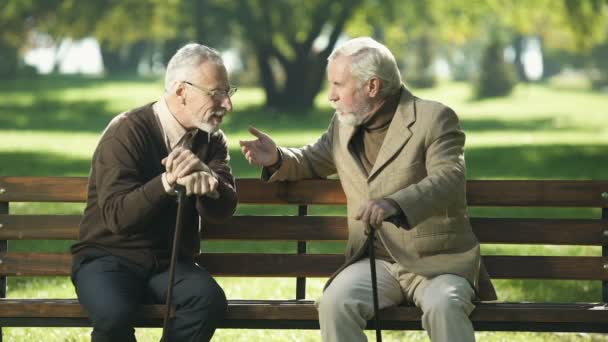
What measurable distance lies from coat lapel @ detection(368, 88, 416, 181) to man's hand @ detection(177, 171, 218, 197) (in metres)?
0.77

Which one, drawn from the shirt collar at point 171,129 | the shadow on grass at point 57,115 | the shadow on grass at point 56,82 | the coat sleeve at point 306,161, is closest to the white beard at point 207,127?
the shirt collar at point 171,129

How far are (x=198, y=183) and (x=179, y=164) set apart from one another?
111 millimetres

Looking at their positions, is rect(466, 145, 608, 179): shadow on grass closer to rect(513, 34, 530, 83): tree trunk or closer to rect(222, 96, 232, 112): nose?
rect(222, 96, 232, 112): nose

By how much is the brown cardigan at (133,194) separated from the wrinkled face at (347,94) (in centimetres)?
56

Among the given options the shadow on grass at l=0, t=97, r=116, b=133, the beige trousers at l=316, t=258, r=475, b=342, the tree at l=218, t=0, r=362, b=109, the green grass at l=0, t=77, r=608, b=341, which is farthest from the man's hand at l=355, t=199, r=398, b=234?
the tree at l=218, t=0, r=362, b=109

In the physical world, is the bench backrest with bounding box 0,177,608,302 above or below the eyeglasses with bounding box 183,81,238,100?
below

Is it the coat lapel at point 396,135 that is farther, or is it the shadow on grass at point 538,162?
the shadow on grass at point 538,162

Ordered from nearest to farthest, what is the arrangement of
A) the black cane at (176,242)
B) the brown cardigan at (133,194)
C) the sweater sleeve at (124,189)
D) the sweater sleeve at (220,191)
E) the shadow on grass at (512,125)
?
the black cane at (176,242)
the sweater sleeve at (124,189)
the brown cardigan at (133,194)
the sweater sleeve at (220,191)
the shadow on grass at (512,125)

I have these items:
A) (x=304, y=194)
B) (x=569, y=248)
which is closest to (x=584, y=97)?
(x=569, y=248)

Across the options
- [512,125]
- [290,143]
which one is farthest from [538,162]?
[512,125]

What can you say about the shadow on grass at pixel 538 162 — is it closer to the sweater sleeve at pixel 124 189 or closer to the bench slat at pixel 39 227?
the bench slat at pixel 39 227

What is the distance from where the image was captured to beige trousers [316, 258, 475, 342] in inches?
193

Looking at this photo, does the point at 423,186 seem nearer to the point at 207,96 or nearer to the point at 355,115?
the point at 355,115

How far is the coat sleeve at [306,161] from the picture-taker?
5598 millimetres
